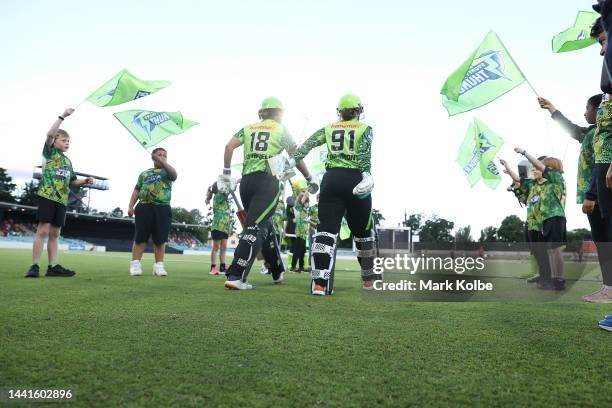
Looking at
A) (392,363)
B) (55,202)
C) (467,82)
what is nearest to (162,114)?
(55,202)

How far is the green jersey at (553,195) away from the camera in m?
6.38

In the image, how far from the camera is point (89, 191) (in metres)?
71.9

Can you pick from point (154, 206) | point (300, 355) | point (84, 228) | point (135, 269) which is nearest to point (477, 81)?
point (300, 355)

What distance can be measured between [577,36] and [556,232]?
8.98 ft

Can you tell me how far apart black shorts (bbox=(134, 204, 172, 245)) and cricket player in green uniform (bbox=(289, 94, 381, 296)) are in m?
3.48

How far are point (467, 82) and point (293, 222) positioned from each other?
647 cm

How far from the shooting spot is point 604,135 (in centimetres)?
329

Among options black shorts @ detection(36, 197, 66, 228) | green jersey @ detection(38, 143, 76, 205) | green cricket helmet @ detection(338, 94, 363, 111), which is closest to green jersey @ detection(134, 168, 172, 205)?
green jersey @ detection(38, 143, 76, 205)

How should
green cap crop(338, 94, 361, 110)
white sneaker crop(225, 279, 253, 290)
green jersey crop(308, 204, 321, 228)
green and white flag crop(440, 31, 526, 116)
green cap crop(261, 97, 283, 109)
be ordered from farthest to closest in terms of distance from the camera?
green jersey crop(308, 204, 321, 228), green and white flag crop(440, 31, 526, 116), green cap crop(261, 97, 283, 109), green cap crop(338, 94, 361, 110), white sneaker crop(225, 279, 253, 290)

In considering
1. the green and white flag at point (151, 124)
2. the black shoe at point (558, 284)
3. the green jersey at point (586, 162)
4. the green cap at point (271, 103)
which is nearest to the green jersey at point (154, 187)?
the green and white flag at point (151, 124)

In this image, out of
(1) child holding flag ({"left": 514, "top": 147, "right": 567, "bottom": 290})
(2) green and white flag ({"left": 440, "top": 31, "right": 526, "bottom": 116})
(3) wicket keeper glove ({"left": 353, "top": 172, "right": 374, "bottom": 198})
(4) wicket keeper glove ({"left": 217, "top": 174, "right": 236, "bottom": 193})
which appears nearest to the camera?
(3) wicket keeper glove ({"left": 353, "top": 172, "right": 374, "bottom": 198})

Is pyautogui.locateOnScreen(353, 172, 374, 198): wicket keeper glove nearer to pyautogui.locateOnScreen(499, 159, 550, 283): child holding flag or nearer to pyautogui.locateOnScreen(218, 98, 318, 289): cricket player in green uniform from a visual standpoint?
pyautogui.locateOnScreen(218, 98, 318, 289): cricket player in green uniform

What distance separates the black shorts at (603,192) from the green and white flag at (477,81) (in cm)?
293

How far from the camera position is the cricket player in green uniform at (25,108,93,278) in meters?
6.11
